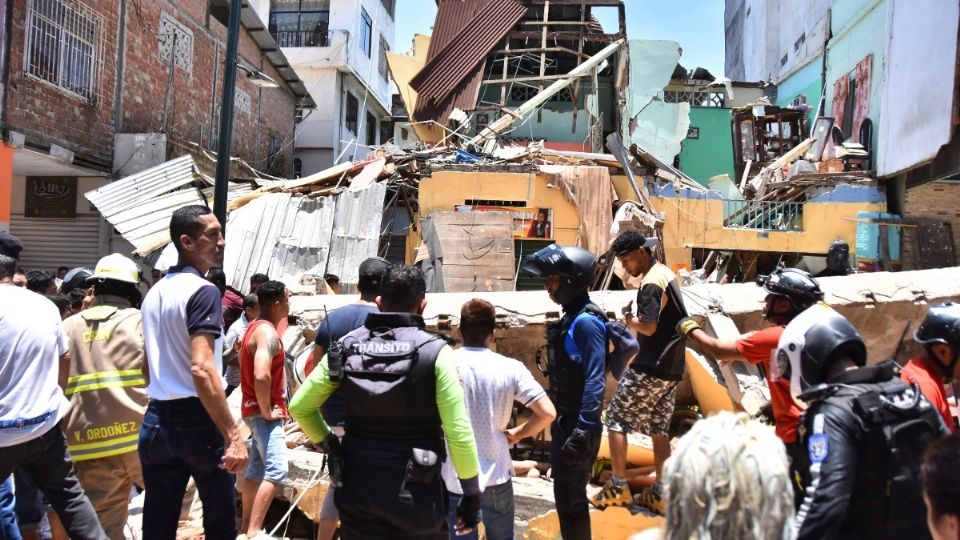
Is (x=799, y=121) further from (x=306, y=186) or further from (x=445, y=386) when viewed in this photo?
(x=445, y=386)

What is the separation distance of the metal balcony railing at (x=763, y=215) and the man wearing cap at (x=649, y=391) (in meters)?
12.8

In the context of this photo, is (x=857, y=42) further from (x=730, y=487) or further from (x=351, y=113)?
(x=730, y=487)

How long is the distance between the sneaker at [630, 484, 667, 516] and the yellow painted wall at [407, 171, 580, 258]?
8108 mm

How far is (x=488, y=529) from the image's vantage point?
11.2ft

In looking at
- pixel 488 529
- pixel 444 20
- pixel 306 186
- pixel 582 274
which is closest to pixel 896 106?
pixel 444 20

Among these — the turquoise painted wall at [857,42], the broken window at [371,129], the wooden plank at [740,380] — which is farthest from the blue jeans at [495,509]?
the broken window at [371,129]

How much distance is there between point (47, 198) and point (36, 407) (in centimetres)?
1157

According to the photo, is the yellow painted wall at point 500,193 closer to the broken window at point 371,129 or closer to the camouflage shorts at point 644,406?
the camouflage shorts at point 644,406

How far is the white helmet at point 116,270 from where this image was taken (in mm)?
3756

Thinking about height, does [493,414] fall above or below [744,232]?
below

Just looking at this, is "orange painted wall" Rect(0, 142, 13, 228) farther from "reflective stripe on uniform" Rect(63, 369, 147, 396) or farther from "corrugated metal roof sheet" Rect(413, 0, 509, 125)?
"corrugated metal roof sheet" Rect(413, 0, 509, 125)

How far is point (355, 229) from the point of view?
483 inches

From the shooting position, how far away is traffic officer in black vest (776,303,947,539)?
2104mm

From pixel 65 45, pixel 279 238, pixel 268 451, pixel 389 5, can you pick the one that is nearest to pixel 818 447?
pixel 268 451
